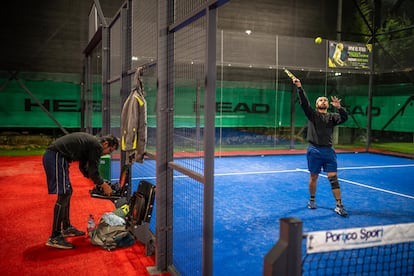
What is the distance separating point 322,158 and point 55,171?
151 inches

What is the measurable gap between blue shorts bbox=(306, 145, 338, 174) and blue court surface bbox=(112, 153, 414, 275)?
0.70 m

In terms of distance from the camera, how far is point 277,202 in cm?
680

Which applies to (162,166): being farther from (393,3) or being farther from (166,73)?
(393,3)

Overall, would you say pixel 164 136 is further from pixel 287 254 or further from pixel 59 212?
pixel 287 254

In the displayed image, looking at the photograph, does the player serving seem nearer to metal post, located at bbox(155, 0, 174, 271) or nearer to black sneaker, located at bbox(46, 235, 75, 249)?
metal post, located at bbox(155, 0, 174, 271)

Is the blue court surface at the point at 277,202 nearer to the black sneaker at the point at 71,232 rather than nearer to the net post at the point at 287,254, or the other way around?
the black sneaker at the point at 71,232

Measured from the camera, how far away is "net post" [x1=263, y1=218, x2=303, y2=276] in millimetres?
1642

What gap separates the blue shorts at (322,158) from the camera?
6055 millimetres

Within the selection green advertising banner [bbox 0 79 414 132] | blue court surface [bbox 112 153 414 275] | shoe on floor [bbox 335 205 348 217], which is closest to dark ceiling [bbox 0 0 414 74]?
green advertising banner [bbox 0 79 414 132]

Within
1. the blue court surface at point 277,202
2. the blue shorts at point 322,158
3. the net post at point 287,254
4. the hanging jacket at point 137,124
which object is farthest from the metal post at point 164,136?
the blue shorts at point 322,158

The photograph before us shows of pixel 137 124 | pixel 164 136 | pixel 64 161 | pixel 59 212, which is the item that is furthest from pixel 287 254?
pixel 59 212

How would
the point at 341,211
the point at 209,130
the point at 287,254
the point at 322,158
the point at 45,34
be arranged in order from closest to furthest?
the point at 287,254
the point at 209,130
the point at 341,211
the point at 322,158
the point at 45,34

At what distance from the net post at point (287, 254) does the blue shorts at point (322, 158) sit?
15.1 ft

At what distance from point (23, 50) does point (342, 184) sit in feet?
38.4
